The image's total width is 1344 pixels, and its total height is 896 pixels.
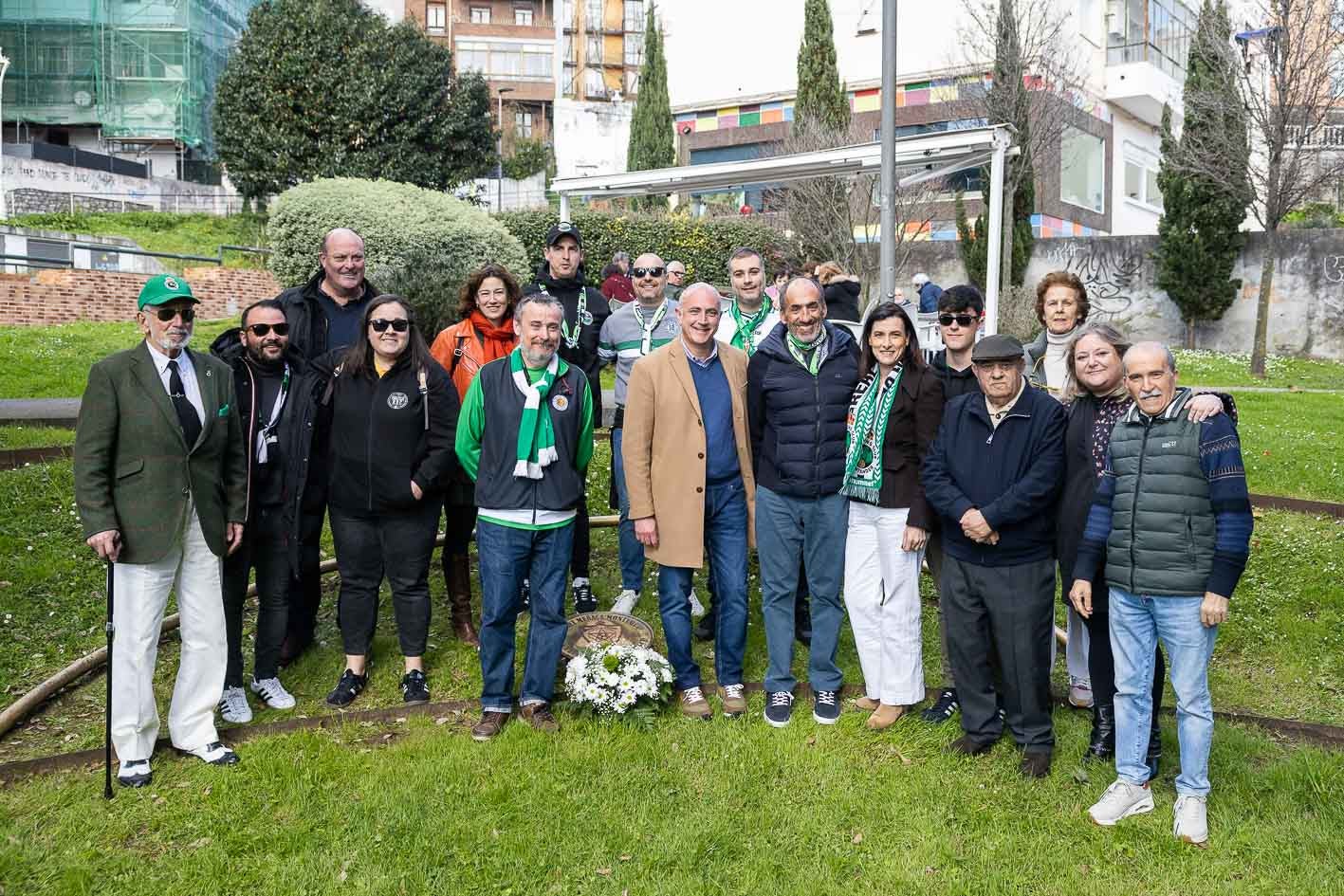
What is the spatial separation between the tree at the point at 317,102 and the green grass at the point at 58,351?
7946 mm

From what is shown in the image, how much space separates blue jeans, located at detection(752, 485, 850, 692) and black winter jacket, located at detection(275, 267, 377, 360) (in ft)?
8.68

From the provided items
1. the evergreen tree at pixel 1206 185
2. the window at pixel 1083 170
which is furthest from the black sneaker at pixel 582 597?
the window at pixel 1083 170

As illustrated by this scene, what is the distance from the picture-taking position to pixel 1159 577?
4121 millimetres

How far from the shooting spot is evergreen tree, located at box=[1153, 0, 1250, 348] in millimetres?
19906

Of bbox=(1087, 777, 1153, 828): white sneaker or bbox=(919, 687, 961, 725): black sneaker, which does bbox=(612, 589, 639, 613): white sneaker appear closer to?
bbox=(919, 687, 961, 725): black sneaker

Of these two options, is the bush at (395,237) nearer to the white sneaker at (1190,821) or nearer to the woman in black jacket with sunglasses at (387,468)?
the woman in black jacket with sunglasses at (387,468)

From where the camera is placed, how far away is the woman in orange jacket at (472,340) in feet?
20.0

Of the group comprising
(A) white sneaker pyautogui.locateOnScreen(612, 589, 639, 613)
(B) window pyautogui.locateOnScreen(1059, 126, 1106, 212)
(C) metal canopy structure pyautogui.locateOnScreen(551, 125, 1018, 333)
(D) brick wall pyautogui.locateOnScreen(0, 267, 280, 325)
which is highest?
(B) window pyautogui.locateOnScreen(1059, 126, 1106, 212)

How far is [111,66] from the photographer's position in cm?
4328

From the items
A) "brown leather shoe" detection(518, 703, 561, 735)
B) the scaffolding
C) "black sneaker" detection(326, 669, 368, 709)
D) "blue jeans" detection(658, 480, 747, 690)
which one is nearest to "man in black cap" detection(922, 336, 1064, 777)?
"blue jeans" detection(658, 480, 747, 690)

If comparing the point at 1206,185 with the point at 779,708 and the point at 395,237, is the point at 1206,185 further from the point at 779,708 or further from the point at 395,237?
the point at 779,708

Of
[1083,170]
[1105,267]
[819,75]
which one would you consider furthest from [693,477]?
[1083,170]

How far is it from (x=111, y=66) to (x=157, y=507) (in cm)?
4674

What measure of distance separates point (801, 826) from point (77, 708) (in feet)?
12.9
